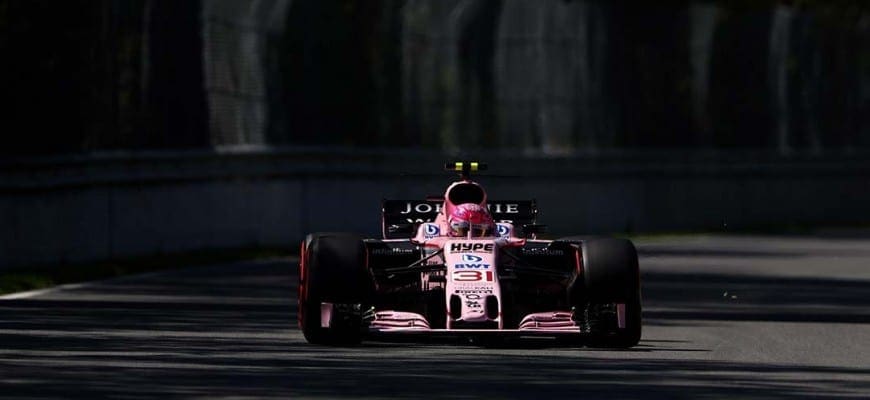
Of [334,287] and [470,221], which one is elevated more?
[470,221]

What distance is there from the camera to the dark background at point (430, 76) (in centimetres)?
2520

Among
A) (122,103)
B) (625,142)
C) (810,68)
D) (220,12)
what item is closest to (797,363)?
(122,103)

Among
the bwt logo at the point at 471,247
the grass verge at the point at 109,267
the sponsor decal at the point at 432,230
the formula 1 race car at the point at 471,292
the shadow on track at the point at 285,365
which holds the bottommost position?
the grass verge at the point at 109,267

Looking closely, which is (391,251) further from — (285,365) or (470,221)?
(285,365)

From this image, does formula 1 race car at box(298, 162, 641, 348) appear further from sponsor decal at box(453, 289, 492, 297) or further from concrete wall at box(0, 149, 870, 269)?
concrete wall at box(0, 149, 870, 269)

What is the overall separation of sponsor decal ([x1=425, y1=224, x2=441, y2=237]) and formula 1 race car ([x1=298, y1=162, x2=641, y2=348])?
0.37m

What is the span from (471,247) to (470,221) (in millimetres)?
689

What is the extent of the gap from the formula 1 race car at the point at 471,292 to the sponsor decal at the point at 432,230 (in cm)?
37

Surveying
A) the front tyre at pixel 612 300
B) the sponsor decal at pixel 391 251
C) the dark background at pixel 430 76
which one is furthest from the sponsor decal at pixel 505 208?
the dark background at pixel 430 76

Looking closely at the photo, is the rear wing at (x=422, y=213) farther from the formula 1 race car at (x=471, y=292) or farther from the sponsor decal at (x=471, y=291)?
the sponsor decal at (x=471, y=291)

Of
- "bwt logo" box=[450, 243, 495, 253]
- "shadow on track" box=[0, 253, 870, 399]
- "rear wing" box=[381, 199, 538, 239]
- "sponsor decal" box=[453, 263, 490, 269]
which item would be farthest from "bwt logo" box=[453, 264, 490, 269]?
"rear wing" box=[381, 199, 538, 239]

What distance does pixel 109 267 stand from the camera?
23938 mm

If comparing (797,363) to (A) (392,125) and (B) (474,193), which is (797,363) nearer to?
(B) (474,193)

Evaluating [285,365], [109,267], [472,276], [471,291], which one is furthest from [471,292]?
[109,267]
